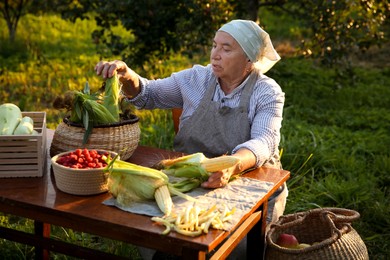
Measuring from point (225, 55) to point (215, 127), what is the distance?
389 millimetres

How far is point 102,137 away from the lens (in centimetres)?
277

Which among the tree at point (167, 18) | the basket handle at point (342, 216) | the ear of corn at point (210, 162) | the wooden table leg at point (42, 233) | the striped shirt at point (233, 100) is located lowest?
the wooden table leg at point (42, 233)

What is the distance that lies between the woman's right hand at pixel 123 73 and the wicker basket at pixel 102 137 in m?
0.29

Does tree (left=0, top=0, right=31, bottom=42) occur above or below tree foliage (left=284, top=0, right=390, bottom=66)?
below

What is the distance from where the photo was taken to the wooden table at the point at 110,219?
2184 millimetres

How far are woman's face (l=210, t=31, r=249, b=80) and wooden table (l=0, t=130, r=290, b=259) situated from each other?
24.6 inches

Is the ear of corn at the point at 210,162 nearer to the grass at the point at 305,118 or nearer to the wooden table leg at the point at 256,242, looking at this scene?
the wooden table leg at the point at 256,242

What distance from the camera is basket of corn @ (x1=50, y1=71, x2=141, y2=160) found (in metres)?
2.76

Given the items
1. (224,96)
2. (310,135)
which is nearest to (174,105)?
(224,96)

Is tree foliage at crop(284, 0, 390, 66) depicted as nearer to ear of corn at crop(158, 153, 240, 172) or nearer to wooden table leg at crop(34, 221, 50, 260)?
wooden table leg at crop(34, 221, 50, 260)

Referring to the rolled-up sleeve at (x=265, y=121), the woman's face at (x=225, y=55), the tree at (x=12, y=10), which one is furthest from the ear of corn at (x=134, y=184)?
the tree at (x=12, y=10)

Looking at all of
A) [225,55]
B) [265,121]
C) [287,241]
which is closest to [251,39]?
[225,55]

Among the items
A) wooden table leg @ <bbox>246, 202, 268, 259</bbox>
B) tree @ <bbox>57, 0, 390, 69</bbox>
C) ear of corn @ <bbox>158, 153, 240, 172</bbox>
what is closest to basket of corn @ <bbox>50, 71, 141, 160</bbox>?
ear of corn @ <bbox>158, 153, 240, 172</bbox>

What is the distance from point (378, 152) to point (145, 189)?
13.1 ft
